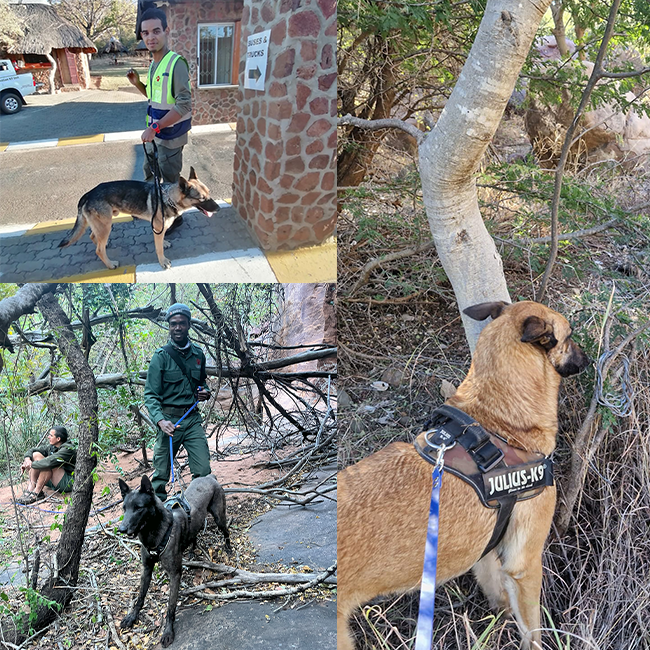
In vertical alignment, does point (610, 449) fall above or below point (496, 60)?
below

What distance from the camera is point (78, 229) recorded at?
1.99 m

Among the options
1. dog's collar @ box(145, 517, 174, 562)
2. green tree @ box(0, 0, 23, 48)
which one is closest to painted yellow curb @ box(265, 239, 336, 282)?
green tree @ box(0, 0, 23, 48)

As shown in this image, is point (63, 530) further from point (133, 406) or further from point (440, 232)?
point (440, 232)

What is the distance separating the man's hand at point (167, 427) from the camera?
2.72 m

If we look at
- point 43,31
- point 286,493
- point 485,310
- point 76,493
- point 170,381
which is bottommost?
point 286,493

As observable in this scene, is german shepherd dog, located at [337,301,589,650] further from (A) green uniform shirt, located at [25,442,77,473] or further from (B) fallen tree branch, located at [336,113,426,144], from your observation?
(A) green uniform shirt, located at [25,442,77,473]

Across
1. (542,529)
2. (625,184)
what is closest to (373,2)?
(542,529)

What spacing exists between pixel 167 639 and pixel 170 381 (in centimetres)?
118

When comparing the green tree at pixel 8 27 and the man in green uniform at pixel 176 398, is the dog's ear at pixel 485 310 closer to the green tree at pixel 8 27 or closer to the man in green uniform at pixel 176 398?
the man in green uniform at pixel 176 398

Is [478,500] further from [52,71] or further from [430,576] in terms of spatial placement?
[52,71]

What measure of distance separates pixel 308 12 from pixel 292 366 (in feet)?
5.54

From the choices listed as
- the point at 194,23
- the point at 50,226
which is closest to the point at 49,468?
the point at 50,226

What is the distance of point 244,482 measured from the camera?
3.13 meters

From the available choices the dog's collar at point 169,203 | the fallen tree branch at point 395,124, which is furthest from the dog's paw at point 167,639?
the fallen tree branch at point 395,124
